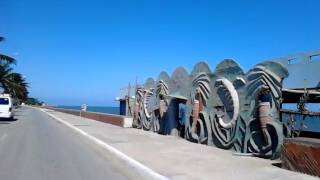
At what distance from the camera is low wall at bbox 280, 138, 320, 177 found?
1056cm

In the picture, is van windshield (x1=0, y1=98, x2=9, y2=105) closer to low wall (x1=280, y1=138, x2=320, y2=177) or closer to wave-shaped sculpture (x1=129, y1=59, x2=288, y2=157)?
wave-shaped sculpture (x1=129, y1=59, x2=288, y2=157)

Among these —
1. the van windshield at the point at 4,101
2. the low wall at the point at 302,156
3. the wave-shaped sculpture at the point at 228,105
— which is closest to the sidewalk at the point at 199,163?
the low wall at the point at 302,156

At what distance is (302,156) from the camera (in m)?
11.0

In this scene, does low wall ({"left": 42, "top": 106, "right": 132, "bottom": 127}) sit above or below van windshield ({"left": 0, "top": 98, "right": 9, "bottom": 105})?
below

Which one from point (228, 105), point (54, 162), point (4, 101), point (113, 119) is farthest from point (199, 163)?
point (4, 101)

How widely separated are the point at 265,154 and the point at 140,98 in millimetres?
16987

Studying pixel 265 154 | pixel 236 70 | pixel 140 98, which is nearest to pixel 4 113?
pixel 140 98

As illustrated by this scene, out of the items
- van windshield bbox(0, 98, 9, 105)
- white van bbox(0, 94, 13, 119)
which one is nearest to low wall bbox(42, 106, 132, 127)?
white van bbox(0, 94, 13, 119)

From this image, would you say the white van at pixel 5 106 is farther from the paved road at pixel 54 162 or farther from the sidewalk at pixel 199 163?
the sidewalk at pixel 199 163

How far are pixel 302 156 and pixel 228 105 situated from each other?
19.3ft

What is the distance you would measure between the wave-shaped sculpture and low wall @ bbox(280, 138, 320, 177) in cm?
188

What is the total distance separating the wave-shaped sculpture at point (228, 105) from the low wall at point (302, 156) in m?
1.88

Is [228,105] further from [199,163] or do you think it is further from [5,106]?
[5,106]

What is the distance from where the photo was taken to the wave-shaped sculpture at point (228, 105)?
1402 centimetres
